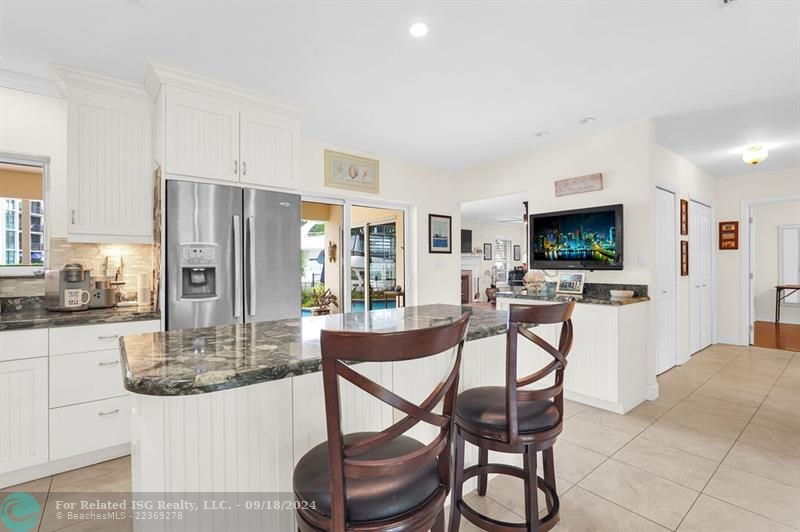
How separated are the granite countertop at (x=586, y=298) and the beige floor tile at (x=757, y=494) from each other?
1305 mm

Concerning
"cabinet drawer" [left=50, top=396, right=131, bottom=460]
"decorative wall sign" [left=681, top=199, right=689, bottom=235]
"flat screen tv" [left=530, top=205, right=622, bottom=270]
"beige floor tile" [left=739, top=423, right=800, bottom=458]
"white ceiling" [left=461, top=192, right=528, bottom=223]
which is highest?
"white ceiling" [left=461, top=192, right=528, bottom=223]

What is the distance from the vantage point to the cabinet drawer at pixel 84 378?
224 centimetres

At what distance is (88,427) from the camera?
2332mm

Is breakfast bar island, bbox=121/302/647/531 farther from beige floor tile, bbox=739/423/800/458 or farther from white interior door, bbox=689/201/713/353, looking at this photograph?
white interior door, bbox=689/201/713/353

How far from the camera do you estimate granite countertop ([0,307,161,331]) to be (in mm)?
2143

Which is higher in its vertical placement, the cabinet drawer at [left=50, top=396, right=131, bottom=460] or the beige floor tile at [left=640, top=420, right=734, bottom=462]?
the cabinet drawer at [left=50, top=396, right=131, bottom=460]

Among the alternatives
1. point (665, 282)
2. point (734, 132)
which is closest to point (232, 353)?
point (665, 282)

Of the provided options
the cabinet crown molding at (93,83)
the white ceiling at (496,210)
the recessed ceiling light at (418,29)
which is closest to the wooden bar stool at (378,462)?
the recessed ceiling light at (418,29)

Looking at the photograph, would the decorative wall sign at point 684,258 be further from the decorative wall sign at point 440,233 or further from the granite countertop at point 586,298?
the decorative wall sign at point 440,233

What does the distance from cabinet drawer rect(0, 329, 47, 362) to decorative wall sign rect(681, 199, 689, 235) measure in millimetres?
5988

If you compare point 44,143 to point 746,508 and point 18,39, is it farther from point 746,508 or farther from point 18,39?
point 746,508

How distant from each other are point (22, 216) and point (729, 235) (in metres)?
8.05

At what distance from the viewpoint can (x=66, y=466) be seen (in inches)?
90.4

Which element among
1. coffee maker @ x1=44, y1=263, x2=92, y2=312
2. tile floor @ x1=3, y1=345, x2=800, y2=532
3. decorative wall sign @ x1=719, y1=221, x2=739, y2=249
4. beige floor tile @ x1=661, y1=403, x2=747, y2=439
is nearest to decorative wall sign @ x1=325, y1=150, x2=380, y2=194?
coffee maker @ x1=44, y1=263, x2=92, y2=312
